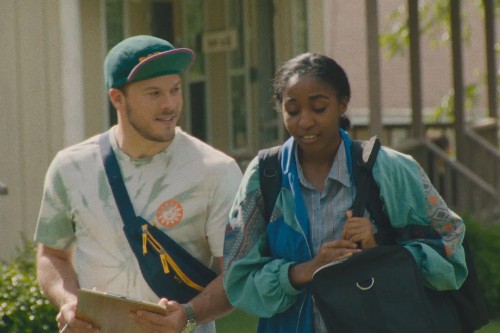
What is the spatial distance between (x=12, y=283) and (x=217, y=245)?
3.34 m

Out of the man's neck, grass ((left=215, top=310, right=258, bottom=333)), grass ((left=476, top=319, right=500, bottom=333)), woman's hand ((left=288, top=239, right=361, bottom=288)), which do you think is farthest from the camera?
grass ((left=476, top=319, right=500, bottom=333))

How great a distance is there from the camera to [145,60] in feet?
13.4

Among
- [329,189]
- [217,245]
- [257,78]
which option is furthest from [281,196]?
[257,78]

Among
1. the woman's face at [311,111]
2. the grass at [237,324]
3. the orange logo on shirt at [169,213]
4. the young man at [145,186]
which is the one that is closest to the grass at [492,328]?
the grass at [237,324]

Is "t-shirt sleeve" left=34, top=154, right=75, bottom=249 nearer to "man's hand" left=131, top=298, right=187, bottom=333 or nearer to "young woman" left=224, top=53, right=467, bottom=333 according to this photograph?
"man's hand" left=131, top=298, right=187, bottom=333

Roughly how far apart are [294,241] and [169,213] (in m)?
0.57

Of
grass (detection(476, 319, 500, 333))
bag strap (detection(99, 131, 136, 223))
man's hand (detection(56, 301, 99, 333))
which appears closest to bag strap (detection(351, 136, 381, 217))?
bag strap (detection(99, 131, 136, 223))

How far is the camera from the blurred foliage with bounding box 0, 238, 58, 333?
22.2 ft

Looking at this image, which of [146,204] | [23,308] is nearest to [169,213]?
[146,204]

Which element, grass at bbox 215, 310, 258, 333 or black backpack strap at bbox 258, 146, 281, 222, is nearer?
black backpack strap at bbox 258, 146, 281, 222

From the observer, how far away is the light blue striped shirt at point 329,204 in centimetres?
371

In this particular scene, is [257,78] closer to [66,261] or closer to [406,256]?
[66,261]

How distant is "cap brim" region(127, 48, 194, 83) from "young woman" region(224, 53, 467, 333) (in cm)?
46

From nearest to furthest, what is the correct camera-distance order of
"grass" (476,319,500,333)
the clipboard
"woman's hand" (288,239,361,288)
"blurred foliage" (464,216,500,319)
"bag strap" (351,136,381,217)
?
"woman's hand" (288,239,361,288) < "bag strap" (351,136,381,217) < the clipboard < "grass" (476,319,500,333) < "blurred foliage" (464,216,500,319)
